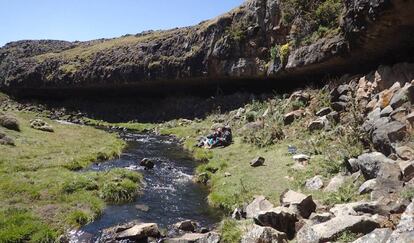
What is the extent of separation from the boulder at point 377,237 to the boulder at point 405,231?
0.31 metres

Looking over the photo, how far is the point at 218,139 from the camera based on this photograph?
113ft

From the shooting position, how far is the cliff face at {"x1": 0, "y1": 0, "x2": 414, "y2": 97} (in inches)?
1054

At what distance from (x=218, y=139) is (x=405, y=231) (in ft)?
82.6

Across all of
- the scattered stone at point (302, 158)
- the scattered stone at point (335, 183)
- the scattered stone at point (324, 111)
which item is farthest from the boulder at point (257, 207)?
the scattered stone at point (324, 111)

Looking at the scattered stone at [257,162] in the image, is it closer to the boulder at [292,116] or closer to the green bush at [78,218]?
the boulder at [292,116]

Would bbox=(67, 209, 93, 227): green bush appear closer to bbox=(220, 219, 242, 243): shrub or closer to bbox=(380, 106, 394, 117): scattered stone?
bbox=(220, 219, 242, 243): shrub

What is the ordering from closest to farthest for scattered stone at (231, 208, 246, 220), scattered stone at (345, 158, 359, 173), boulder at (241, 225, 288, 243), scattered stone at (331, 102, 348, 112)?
1. boulder at (241, 225, 288, 243)
2. scattered stone at (231, 208, 246, 220)
3. scattered stone at (345, 158, 359, 173)
4. scattered stone at (331, 102, 348, 112)

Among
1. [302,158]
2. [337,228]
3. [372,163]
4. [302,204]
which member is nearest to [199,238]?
[302,204]

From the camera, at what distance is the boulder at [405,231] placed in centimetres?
917

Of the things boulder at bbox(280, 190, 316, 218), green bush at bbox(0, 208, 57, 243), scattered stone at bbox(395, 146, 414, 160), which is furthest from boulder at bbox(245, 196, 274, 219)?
green bush at bbox(0, 208, 57, 243)

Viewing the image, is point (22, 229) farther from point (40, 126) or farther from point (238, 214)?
point (40, 126)

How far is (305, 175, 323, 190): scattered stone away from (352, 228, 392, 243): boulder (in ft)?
24.9

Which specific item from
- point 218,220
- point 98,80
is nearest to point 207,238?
point 218,220

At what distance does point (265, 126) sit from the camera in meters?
33.2
